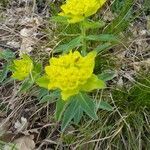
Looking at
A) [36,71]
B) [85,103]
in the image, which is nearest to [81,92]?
[85,103]

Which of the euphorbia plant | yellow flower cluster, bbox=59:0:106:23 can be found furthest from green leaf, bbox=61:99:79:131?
yellow flower cluster, bbox=59:0:106:23

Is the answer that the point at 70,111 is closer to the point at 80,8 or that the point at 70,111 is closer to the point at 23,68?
the point at 23,68

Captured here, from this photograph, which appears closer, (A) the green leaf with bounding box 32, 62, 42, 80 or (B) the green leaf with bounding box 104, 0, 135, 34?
(A) the green leaf with bounding box 32, 62, 42, 80

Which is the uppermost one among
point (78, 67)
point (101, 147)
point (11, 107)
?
point (78, 67)

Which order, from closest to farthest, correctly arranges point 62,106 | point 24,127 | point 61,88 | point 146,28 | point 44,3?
point 61,88, point 62,106, point 24,127, point 146,28, point 44,3

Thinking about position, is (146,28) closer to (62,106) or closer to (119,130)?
(119,130)

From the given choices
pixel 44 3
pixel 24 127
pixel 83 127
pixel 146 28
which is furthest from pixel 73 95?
pixel 44 3

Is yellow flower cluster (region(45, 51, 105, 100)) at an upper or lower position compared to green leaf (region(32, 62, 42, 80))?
upper

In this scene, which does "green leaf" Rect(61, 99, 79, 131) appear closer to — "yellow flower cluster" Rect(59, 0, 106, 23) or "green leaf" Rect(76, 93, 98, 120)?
"green leaf" Rect(76, 93, 98, 120)
